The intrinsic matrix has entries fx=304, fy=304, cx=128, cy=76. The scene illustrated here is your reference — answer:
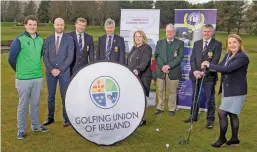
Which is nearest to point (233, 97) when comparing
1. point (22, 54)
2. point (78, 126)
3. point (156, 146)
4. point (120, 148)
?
point (156, 146)

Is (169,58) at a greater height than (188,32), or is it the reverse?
(188,32)

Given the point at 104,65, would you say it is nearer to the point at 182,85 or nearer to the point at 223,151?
the point at 223,151

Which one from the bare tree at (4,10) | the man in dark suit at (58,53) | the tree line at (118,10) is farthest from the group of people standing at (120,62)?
the bare tree at (4,10)

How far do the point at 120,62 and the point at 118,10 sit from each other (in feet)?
139

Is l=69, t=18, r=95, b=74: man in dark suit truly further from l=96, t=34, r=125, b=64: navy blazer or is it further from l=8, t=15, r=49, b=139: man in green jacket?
l=8, t=15, r=49, b=139: man in green jacket

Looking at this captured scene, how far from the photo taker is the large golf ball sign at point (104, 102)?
15.3 ft

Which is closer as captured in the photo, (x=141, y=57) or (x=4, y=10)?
(x=141, y=57)

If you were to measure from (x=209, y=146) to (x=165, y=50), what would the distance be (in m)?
2.38

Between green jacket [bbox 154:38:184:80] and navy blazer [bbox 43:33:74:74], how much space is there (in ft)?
6.74

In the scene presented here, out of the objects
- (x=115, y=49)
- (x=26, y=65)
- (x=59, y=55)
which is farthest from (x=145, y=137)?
(x=26, y=65)

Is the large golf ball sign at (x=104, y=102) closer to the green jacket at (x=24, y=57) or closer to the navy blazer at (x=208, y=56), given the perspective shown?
the green jacket at (x=24, y=57)

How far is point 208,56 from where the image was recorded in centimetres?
621

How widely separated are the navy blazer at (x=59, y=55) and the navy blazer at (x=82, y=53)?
0.91ft

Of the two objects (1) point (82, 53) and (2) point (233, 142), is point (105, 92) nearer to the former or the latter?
(1) point (82, 53)
